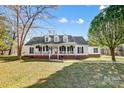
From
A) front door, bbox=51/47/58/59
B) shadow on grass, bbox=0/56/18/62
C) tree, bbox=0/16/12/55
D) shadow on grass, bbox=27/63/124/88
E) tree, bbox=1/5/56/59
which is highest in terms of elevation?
tree, bbox=1/5/56/59

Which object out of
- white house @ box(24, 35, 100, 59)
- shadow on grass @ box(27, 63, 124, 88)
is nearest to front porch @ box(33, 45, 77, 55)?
white house @ box(24, 35, 100, 59)

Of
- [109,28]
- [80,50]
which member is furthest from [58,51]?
[109,28]

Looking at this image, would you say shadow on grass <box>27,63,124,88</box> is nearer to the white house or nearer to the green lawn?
the green lawn

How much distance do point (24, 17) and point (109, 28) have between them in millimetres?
2315

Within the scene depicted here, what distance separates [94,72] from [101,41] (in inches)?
65.2

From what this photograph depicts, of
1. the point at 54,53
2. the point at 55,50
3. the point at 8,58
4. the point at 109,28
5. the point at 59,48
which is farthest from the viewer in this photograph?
the point at 59,48

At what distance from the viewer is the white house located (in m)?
9.86

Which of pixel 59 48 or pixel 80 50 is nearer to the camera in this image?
pixel 80 50

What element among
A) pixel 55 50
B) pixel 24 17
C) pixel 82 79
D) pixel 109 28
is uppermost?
pixel 24 17

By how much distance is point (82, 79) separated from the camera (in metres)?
5.33

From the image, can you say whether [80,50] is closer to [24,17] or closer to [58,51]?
[58,51]

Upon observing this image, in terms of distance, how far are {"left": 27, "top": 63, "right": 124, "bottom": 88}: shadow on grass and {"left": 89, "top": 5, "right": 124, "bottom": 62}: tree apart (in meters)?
0.88

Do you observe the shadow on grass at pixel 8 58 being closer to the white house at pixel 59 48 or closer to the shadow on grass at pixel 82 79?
the white house at pixel 59 48
